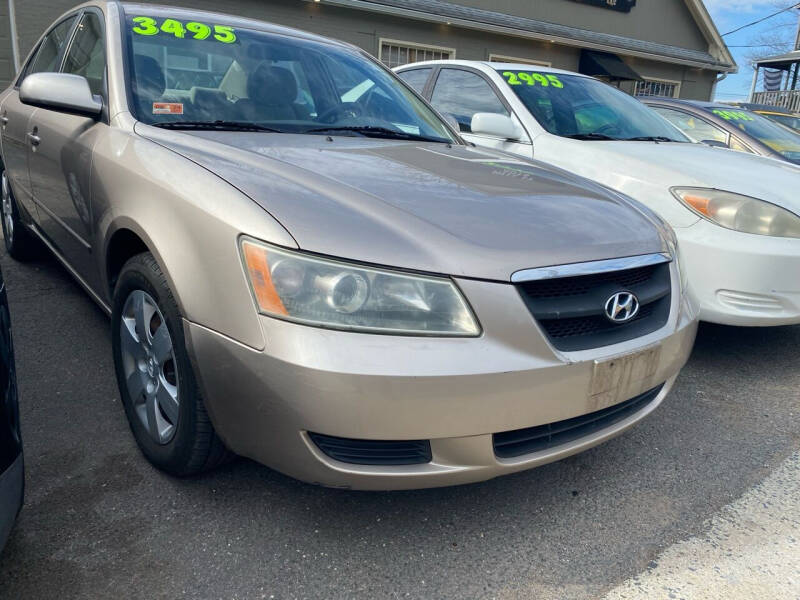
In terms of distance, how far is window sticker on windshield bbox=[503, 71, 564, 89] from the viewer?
14.2ft

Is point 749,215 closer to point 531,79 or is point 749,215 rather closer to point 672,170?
point 672,170

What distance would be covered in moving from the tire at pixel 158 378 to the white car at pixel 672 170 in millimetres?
1897

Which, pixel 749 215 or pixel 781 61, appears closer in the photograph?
pixel 749 215

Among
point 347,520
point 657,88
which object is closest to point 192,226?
point 347,520

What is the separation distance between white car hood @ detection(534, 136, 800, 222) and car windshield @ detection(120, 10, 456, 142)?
40.3 inches

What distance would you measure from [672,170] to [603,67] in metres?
12.4

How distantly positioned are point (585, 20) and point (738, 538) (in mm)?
15623

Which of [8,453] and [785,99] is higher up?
[785,99]

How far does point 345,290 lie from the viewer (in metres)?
1.52

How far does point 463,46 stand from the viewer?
12414 mm

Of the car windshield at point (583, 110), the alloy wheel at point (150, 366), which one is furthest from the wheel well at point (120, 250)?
the car windshield at point (583, 110)

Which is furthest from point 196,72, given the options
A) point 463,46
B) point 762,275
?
point 463,46

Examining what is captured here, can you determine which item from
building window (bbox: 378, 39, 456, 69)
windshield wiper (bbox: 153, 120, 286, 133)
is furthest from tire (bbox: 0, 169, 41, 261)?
building window (bbox: 378, 39, 456, 69)

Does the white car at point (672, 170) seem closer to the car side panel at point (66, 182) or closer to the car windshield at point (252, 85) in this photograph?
the car windshield at point (252, 85)
